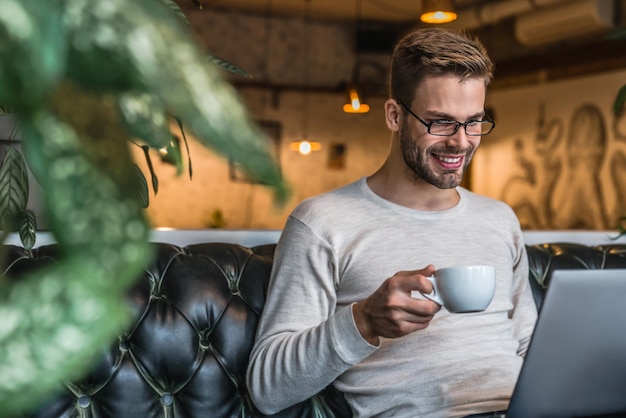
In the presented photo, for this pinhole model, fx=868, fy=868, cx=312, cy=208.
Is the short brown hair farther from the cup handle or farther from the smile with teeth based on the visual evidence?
the cup handle

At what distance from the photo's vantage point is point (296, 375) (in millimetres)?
1721

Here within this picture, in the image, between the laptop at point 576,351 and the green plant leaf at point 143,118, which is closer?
the green plant leaf at point 143,118

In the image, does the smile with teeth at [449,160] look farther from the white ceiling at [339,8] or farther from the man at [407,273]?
the white ceiling at [339,8]

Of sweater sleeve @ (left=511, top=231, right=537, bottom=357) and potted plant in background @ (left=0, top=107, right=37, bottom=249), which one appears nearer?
potted plant in background @ (left=0, top=107, right=37, bottom=249)

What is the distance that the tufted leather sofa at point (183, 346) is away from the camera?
1.75 metres

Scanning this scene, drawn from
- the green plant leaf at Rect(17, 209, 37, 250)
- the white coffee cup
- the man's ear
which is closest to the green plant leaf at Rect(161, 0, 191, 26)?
the green plant leaf at Rect(17, 209, 37, 250)

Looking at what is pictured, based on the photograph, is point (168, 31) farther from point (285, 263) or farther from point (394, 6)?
point (394, 6)

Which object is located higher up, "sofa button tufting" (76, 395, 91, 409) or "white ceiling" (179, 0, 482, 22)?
"white ceiling" (179, 0, 482, 22)

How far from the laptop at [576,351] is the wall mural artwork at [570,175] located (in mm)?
5849

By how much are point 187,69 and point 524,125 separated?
27.7 ft

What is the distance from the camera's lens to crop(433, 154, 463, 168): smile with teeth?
205 cm

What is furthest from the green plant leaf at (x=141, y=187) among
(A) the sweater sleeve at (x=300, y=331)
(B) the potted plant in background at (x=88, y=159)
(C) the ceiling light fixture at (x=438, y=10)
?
(C) the ceiling light fixture at (x=438, y=10)

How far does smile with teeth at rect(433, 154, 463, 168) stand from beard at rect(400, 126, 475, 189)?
0.4 inches

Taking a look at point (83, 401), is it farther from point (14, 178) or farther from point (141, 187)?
point (141, 187)
